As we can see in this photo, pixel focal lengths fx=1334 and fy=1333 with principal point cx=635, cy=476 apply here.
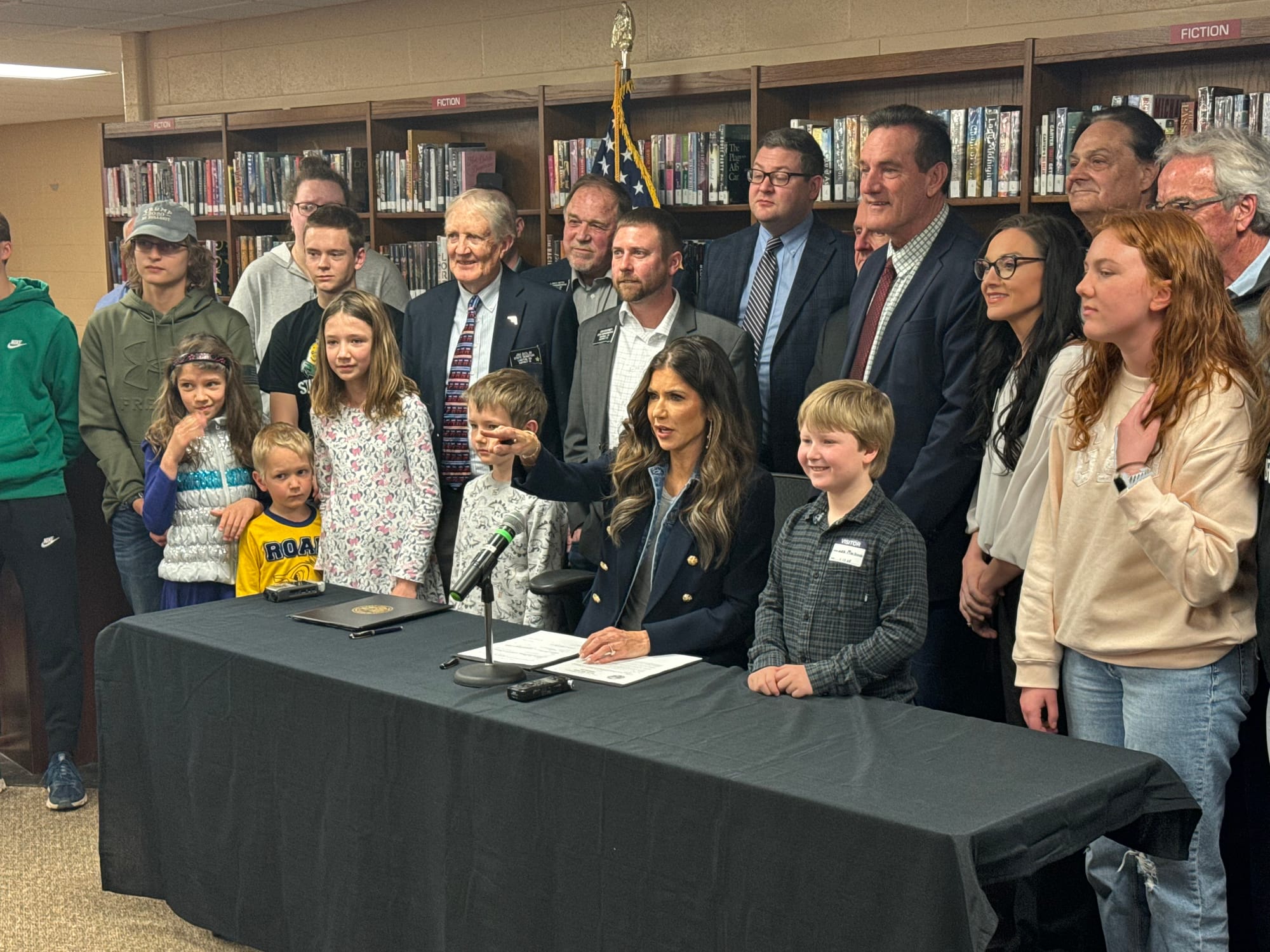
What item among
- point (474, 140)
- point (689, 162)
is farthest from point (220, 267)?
point (689, 162)

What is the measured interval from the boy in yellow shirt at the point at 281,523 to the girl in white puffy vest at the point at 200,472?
55 millimetres

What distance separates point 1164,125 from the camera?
4270 mm

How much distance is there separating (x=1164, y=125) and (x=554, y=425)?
2.18 m

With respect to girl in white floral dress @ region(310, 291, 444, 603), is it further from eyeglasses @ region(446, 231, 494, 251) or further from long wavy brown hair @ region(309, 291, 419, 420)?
eyeglasses @ region(446, 231, 494, 251)

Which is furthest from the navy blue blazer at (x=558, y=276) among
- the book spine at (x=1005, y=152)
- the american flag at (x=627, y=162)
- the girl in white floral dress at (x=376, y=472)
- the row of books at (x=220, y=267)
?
the row of books at (x=220, y=267)

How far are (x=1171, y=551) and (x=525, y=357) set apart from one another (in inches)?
86.1

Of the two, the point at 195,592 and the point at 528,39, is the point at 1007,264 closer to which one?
the point at 195,592

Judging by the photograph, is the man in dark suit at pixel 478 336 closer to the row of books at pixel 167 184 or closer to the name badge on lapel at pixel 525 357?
the name badge on lapel at pixel 525 357

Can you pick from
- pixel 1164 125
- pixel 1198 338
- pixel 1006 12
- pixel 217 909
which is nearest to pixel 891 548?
pixel 1198 338

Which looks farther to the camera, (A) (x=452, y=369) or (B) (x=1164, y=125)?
(B) (x=1164, y=125)

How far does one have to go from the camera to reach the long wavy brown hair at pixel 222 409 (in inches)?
→ 148

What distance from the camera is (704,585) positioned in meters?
2.83

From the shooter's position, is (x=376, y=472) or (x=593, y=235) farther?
(x=593, y=235)

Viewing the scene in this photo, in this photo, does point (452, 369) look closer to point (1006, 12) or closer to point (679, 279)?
point (679, 279)
